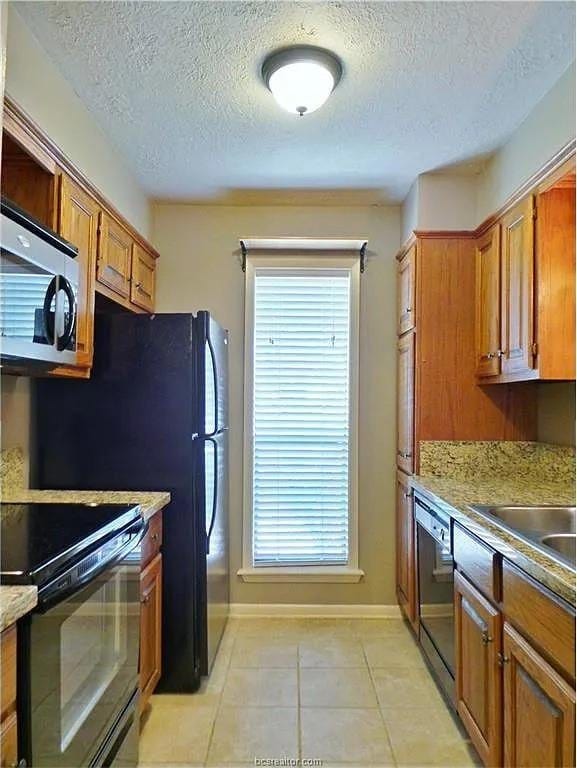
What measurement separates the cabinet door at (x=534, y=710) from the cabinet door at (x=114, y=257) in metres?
2.13

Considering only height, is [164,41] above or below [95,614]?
above

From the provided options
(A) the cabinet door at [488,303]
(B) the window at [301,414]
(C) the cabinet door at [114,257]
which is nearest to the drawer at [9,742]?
(C) the cabinet door at [114,257]

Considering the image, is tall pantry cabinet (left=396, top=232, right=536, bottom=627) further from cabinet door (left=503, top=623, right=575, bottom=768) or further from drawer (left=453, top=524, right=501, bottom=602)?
cabinet door (left=503, top=623, right=575, bottom=768)

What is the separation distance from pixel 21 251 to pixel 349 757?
208cm

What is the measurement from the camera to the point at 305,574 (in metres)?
3.22

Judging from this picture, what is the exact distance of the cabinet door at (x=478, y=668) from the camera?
1.63 m

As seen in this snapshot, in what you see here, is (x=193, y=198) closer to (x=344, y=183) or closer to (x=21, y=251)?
(x=344, y=183)

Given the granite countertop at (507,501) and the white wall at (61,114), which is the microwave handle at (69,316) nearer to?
the white wall at (61,114)

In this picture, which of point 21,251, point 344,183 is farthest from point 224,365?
point 21,251

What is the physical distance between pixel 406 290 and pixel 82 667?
8.06 feet

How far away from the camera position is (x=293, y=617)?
320cm

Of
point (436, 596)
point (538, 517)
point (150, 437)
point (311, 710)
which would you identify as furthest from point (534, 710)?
point (150, 437)

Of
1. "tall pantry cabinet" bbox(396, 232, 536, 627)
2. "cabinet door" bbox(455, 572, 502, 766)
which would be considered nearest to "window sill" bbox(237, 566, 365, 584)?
"tall pantry cabinet" bbox(396, 232, 536, 627)

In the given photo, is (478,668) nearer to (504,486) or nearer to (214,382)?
(504,486)
